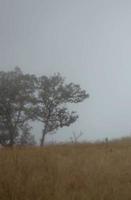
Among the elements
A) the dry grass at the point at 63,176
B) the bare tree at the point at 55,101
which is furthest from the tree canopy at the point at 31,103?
the dry grass at the point at 63,176

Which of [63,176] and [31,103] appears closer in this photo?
[63,176]

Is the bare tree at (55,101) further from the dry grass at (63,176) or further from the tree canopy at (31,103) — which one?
the dry grass at (63,176)

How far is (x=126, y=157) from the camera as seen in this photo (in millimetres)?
10648

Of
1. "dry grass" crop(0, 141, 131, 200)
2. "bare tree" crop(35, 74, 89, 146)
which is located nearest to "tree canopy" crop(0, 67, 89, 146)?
"bare tree" crop(35, 74, 89, 146)

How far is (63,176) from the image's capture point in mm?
8250

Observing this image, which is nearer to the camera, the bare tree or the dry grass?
the dry grass

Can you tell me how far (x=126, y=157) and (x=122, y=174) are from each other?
1971 mm

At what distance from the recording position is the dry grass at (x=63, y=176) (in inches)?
280

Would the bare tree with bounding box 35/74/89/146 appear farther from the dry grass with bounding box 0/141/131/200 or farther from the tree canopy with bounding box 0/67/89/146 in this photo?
the dry grass with bounding box 0/141/131/200

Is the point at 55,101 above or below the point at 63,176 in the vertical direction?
above

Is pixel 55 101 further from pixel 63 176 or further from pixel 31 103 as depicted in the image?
pixel 63 176

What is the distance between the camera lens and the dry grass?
23.4ft

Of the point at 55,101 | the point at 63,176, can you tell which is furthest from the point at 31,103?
the point at 63,176

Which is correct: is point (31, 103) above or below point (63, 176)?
above
